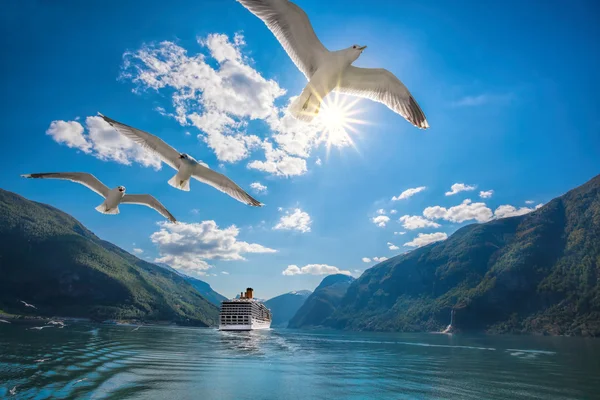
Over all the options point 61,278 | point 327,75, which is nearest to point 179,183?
point 327,75

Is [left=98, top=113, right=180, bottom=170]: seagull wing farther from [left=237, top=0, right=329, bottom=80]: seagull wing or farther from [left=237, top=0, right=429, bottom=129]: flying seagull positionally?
[left=237, top=0, right=329, bottom=80]: seagull wing

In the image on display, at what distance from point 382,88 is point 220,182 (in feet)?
20.0

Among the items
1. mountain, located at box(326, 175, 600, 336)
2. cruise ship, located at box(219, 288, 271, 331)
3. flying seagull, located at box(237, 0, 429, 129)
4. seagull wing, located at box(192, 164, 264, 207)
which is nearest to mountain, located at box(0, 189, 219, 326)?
cruise ship, located at box(219, 288, 271, 331)

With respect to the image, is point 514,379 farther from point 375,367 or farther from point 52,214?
point 52,214

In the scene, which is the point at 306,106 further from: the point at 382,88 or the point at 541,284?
the point at 541,284

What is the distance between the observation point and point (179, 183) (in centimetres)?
1170

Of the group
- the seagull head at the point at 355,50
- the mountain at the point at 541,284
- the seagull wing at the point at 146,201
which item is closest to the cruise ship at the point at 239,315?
the seagull wing at the point at 146,201

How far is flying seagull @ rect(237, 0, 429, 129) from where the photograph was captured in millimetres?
8859

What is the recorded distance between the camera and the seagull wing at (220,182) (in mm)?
11742

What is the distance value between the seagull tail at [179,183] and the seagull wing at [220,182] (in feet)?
1.62

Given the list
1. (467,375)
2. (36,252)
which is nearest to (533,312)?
(467,375)

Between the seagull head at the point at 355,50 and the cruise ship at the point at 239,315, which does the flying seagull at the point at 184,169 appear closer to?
the seagull head at the point at 355,50

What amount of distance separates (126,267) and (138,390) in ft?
622

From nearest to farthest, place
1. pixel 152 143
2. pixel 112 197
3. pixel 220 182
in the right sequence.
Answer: pixel 152 143 < pixel 220 182 < pixel 112 197
